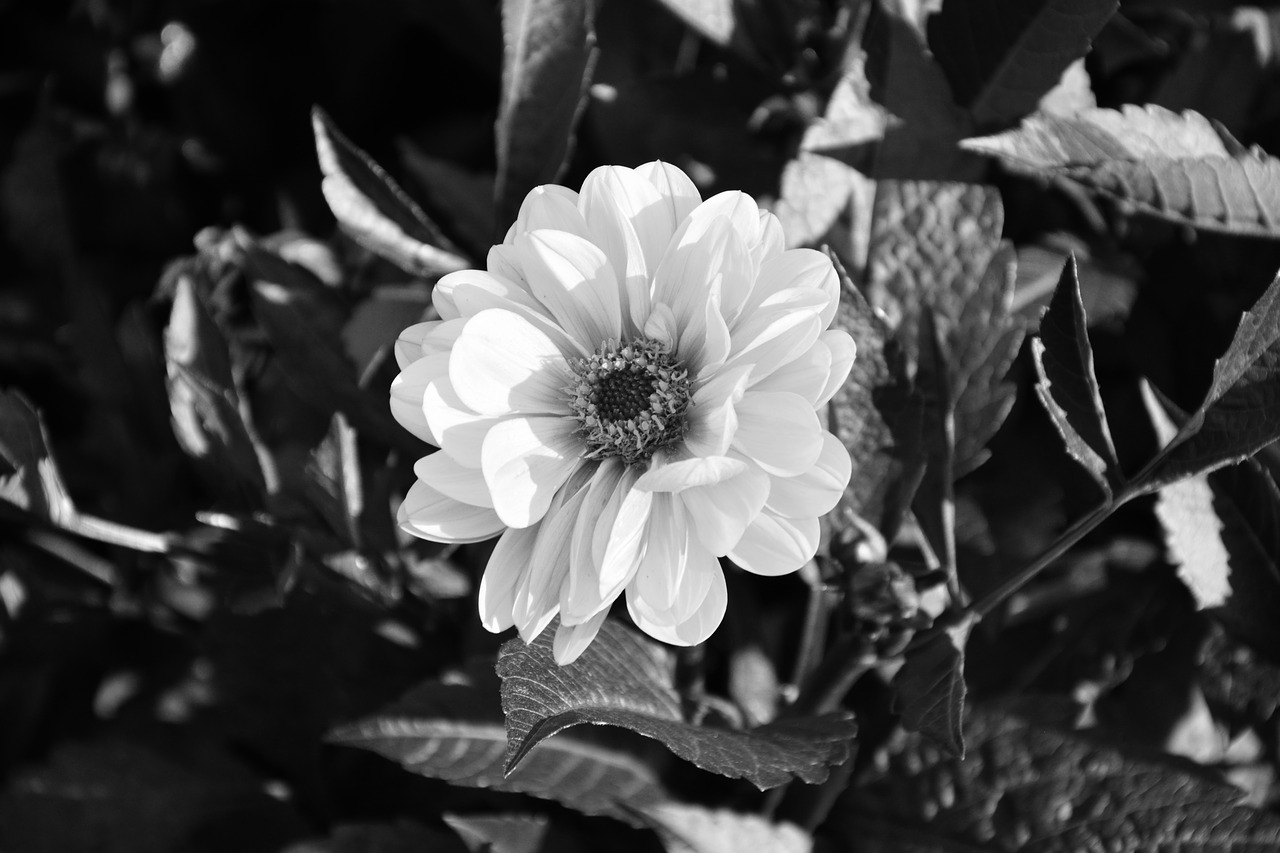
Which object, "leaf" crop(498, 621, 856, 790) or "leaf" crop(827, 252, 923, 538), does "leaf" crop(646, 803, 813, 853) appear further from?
"leaf" crop(827, 252, 923, 538)

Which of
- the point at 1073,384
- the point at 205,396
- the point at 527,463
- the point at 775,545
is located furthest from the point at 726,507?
the point at 205,396

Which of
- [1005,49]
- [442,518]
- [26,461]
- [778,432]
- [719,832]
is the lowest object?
[719,832]

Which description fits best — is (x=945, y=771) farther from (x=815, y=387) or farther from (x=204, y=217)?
(x=204, y=217)

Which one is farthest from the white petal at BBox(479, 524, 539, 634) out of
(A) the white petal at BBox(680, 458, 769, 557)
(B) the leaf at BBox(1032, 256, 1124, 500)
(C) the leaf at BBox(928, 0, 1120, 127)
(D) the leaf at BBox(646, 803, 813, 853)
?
(C) the leaf at BBox(928, 0, 1120, 127)

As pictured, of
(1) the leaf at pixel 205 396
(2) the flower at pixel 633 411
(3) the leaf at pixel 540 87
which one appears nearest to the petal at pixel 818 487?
(2) the flower at pixel 633 411

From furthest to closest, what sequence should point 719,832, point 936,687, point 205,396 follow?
point 205,396 → point 719,832 → point 936,687

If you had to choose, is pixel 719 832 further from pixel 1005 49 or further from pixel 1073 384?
pixel 1005 49

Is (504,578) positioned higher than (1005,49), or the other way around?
(1005,49)
